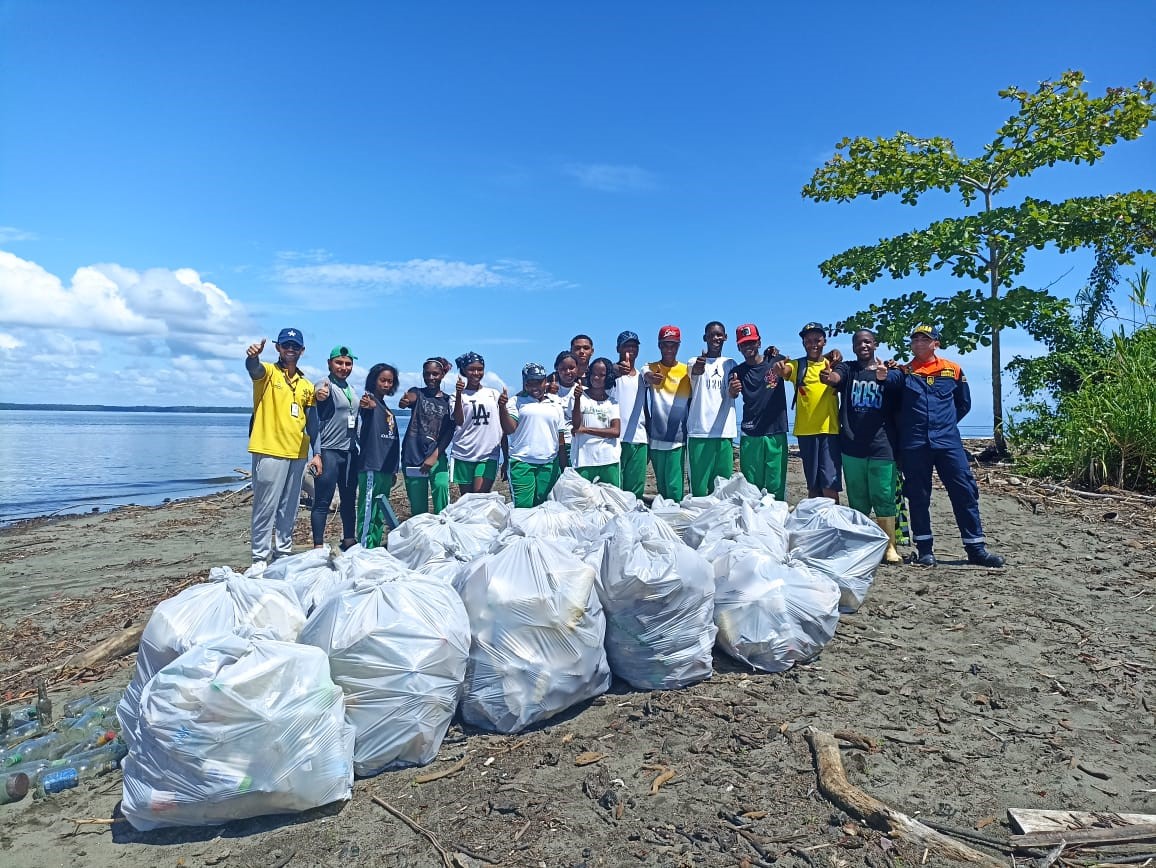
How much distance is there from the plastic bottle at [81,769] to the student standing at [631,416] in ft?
13.0

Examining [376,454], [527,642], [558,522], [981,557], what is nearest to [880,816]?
[527,642]

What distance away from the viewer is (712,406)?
5980 mm

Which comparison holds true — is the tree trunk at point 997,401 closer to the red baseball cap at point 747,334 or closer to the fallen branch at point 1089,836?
the red baseball cap at point 747,334

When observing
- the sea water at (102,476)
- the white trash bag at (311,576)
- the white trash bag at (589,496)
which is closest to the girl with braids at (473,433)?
the white trash bag at (589,496)

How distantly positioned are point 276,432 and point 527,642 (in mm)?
3261

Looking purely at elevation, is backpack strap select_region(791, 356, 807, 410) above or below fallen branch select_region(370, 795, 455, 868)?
above

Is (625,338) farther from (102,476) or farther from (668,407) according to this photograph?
(102,476)

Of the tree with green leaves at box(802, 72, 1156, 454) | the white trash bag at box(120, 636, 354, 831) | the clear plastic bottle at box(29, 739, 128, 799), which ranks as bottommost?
the clear plastic bottle at box(29, 739, 128, 799)

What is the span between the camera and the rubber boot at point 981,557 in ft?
17.7

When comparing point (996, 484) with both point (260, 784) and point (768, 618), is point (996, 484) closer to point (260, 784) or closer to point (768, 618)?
point (768, 618)

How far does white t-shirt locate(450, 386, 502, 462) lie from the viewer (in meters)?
6.02

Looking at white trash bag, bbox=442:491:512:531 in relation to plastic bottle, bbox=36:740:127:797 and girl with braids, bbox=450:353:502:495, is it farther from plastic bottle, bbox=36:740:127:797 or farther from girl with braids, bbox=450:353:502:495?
plastic bottle, bbox=36:740:127:797

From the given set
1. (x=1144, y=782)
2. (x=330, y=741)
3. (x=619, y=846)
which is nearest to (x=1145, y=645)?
(x=1144, y=782)

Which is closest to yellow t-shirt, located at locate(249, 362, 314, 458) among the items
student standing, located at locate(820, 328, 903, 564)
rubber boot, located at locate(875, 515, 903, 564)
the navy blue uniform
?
student standing, located at locate(820, 328, 903, 564)
